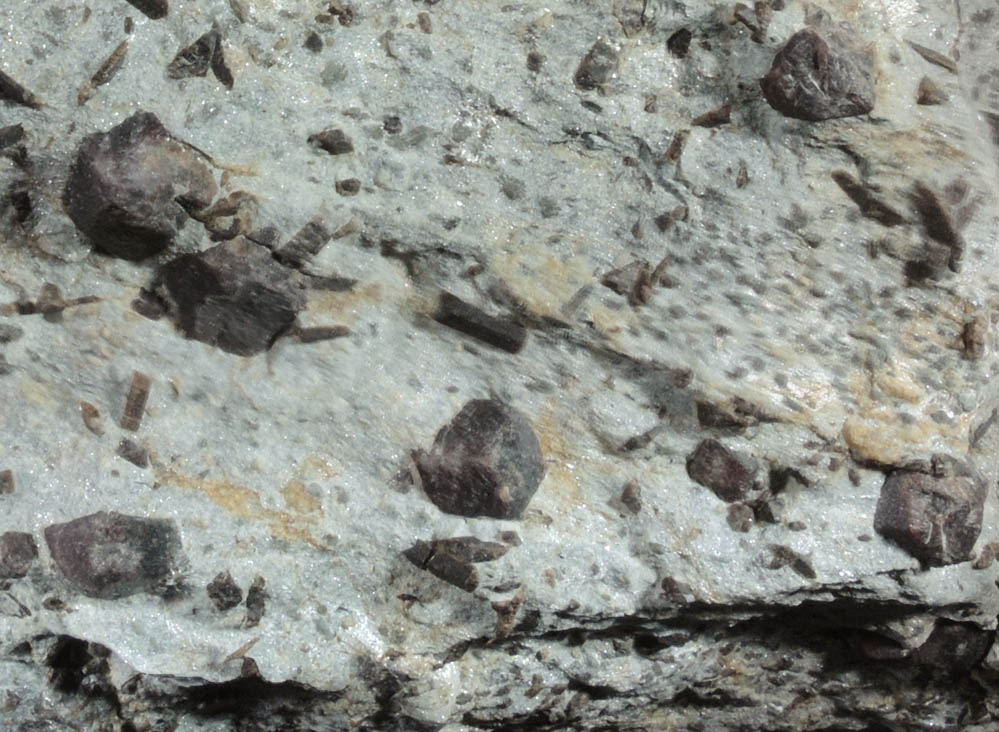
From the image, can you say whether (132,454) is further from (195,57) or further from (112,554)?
(195,57)

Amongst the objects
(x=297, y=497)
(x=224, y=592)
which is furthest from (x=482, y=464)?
(x=224, y=592)

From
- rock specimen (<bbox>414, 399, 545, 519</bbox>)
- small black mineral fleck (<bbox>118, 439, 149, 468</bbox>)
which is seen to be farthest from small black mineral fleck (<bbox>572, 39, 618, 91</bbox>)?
small black mineral fleck (<bbox>118, 439, 149, 468</bbox>)

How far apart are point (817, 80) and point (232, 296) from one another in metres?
0.80

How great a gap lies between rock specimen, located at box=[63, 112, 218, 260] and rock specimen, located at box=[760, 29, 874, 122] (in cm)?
74

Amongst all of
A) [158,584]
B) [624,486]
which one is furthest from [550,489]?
[158,584]

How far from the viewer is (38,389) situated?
158 cm

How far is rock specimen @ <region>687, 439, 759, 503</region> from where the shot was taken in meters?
1.65

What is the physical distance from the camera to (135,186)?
58.8 inches

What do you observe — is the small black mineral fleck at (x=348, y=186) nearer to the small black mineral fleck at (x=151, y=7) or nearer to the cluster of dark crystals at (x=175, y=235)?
the cluster of dark crystals at (x=175, y=235)

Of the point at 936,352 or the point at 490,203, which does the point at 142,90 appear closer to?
the point at 490,203

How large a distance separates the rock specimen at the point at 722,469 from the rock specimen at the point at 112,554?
0.69 meters

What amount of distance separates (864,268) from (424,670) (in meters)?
0.79

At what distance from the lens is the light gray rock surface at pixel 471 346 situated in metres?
1.56

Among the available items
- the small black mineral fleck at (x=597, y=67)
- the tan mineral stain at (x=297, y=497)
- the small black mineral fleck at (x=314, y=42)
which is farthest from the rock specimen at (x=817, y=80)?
the tan mineral stain at (x=297, y=497)
